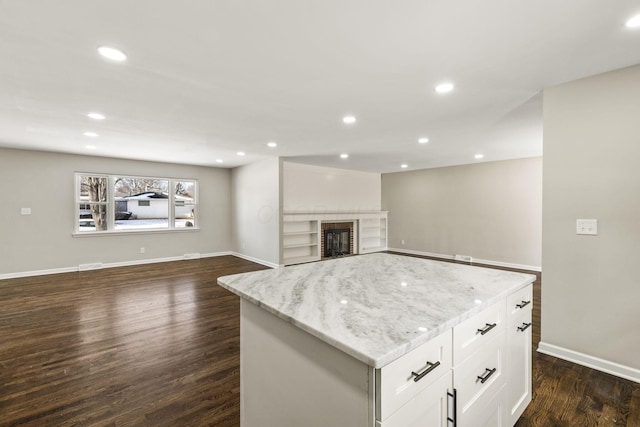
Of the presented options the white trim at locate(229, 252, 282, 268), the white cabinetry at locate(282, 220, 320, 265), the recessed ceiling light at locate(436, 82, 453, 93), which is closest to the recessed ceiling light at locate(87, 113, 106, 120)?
the recessed ceiling light at locate(436, 82, 453, 93)

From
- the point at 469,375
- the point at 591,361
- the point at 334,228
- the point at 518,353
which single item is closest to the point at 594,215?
the point at 591,361

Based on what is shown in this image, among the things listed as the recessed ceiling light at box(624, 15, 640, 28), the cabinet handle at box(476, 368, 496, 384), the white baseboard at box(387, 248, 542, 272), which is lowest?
the white baseboard at box(387, 248, 542, 272)

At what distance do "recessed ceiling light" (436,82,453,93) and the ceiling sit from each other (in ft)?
0.20

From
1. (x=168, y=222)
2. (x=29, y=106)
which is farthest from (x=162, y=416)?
(x=168, y=222)

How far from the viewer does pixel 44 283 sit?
4.81 metres

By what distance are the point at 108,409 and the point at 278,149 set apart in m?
4.15

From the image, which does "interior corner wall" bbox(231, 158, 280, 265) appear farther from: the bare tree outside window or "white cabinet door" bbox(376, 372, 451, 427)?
"white cabinet door" bbox(376, 372, 451, 427)

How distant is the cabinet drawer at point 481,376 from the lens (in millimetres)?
1179

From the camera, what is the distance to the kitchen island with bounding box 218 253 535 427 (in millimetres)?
894

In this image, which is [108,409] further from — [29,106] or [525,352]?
[29,106]

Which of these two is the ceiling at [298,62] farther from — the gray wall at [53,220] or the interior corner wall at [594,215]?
the gray wall at [53,220]

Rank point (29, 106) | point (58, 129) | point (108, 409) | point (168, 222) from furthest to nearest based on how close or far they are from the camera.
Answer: point (168, 222) < point (58, 129) < point (29, 106) < point (108, 409)

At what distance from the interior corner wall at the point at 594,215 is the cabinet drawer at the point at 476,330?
1.50 m

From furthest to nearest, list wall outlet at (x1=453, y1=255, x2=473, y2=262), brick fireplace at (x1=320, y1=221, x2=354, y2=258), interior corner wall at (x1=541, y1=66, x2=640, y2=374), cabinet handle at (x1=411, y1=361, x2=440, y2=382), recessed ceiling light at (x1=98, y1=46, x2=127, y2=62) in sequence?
brick fireplace at (x1=320, y1=221, x2=354, y2=258) → wall outlet at (x1=453, y1=255, x2=473, y2=262) → interior corner wall at (x1=541, y1=66, x2=640, y2=374) → recessed ceiling light at (x1=98, y1=46, x2=127, y2=62) → cabinet handle at (x1=411, y1=361, x2=440, y2=382)
